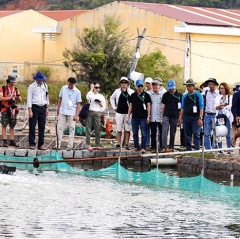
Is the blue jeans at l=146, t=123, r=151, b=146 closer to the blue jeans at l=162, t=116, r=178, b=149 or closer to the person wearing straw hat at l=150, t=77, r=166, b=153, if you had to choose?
the person wearing straw hat at l=150, t=77, r=166, b=153

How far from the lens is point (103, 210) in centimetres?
1614

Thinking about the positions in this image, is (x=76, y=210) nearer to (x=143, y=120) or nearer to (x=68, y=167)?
(x=68, y=167)

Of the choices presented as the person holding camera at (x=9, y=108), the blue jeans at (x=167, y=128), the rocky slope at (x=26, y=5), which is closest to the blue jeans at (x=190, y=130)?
the blue jeans at (x=167, y=128)

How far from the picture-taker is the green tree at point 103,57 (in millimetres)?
42469

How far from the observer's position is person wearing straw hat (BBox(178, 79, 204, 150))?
75.2 feet

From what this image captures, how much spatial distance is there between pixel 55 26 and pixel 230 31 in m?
11.6

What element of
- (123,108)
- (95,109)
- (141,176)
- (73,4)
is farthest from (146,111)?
(73,4)

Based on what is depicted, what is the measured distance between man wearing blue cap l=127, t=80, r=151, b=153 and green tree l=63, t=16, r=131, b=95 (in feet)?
59.6

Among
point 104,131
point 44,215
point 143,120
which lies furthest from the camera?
point 104,131

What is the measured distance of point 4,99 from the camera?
23875 millimetres

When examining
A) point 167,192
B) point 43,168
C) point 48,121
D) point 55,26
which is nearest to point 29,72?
point 55,26

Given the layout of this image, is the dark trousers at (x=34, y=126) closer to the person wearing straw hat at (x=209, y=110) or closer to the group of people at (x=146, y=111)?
the group of people at (x=146, y=111)

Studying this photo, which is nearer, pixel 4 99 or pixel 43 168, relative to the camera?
pixel 43 168

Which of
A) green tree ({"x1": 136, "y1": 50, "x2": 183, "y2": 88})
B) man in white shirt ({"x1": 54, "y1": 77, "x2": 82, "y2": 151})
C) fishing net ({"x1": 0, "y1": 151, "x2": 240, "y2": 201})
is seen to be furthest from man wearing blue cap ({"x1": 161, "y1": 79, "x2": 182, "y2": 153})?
green tree ({"x1": 136, "y1": 50, "x2": 183, "y2": 88})
